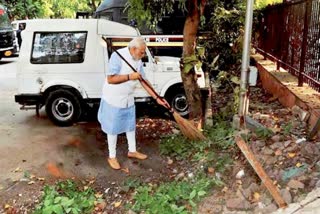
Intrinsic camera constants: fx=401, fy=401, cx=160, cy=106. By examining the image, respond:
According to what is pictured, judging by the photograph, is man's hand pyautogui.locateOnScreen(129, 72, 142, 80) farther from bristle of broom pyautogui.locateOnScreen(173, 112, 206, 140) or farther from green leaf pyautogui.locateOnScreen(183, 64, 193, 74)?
green leaf pyautogui.locateOnScreen(183, 64, 193, 74)

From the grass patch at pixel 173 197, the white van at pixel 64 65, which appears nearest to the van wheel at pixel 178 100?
the white van at pixel 64 65

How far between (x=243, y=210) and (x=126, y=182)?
1.64m

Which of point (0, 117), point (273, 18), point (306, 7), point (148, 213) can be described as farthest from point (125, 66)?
point (273, 18)

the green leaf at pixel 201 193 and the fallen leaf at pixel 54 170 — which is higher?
the green leaf at pixel 201 193

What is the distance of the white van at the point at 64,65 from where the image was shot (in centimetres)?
746

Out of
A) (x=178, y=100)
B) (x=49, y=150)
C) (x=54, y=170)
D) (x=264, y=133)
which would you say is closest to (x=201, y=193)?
(x=264, y=133)

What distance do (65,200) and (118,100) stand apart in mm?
1450

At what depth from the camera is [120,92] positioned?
5086 millimetres

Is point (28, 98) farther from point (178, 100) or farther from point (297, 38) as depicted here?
point (297, 38)

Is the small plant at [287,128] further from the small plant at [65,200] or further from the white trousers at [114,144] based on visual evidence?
the small plant at [65,200]

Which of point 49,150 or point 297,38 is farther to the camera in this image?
point 297,38

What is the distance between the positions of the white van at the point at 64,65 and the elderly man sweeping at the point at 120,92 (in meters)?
2.28

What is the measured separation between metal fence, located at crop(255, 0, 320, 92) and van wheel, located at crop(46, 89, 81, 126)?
394 cm

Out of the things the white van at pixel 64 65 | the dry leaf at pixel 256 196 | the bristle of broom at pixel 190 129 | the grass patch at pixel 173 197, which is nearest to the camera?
the dry leaf at pixel 256 196
